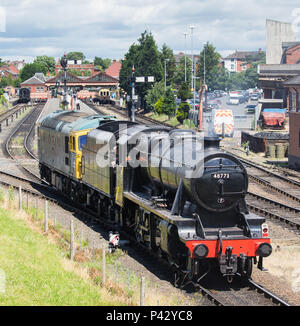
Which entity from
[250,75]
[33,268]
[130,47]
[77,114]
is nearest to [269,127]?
[77,114]

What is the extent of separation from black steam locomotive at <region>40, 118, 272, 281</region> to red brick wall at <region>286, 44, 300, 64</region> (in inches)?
3307

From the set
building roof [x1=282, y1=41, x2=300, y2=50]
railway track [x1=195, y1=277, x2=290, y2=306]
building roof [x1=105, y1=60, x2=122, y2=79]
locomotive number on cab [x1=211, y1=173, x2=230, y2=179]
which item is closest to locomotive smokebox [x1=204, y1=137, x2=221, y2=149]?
locomotive number on cab [x1=211, y1=173, x2=230, y2=179]

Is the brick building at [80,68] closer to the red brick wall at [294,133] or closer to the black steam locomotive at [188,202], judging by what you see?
the red brick wall at [294,133]

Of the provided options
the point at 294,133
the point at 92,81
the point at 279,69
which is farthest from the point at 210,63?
the point at 294,133

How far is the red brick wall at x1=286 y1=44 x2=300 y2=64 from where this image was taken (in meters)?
98.4

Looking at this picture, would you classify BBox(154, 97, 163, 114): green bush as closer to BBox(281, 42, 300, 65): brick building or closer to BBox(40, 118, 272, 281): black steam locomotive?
BBox(281, 42, 300, 65): brick building

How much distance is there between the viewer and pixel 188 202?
15516mm

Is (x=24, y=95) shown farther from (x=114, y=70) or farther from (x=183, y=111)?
(x=114, y=70)

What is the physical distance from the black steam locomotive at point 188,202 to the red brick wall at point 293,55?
276 ft

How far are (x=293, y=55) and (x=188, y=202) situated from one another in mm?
88348

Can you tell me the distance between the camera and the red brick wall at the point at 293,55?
3873 inches

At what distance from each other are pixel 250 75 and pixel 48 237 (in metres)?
142

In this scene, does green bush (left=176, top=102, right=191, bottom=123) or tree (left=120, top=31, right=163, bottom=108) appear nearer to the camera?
green bush (left=176, top=102, right=191, bottom=123)
